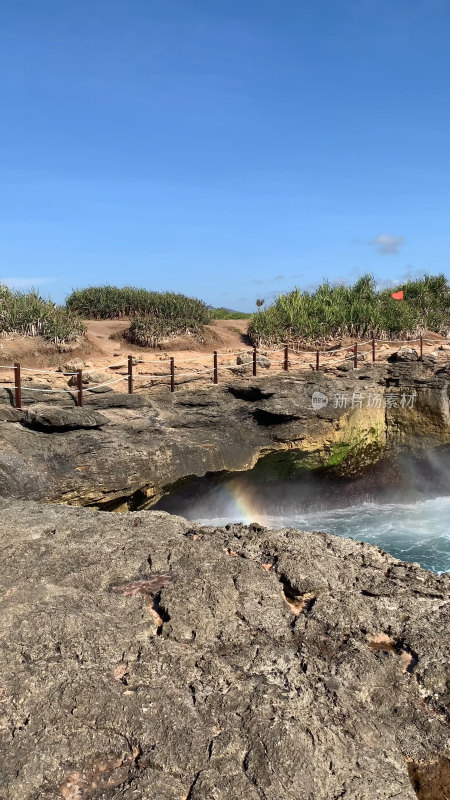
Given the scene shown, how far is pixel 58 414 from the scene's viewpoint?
10.4 metres

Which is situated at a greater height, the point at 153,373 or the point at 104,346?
the point at 104,346

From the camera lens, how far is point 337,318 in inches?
818

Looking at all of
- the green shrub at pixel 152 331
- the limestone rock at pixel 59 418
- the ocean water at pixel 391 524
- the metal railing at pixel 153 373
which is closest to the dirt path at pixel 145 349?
the green shrub at pixel 152 331

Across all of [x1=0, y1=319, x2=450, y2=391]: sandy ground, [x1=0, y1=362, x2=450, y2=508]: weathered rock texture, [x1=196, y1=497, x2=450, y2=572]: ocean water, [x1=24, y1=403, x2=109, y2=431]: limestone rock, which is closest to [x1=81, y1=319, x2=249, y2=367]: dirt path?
[x1=0, y1=319, x2=450, y2=391]: sandy ground

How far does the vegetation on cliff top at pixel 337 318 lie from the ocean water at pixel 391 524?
700cm

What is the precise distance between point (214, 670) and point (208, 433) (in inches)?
327

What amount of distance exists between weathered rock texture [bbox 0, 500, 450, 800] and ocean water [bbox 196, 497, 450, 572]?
239 inches

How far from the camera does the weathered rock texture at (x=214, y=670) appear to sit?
3580 millimetres

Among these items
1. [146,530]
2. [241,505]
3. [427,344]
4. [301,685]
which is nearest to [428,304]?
[427,344]

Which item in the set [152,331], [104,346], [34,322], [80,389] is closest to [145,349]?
[152,331]

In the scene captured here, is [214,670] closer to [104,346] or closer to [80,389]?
[80,389]

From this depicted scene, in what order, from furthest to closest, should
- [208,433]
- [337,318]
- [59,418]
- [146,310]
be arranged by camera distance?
[146,310] → [337,318] → [208,433] → [59,418]

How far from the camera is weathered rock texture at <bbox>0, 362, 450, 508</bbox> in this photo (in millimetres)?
10172

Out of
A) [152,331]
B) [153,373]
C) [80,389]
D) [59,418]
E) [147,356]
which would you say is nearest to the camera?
[59,418]
